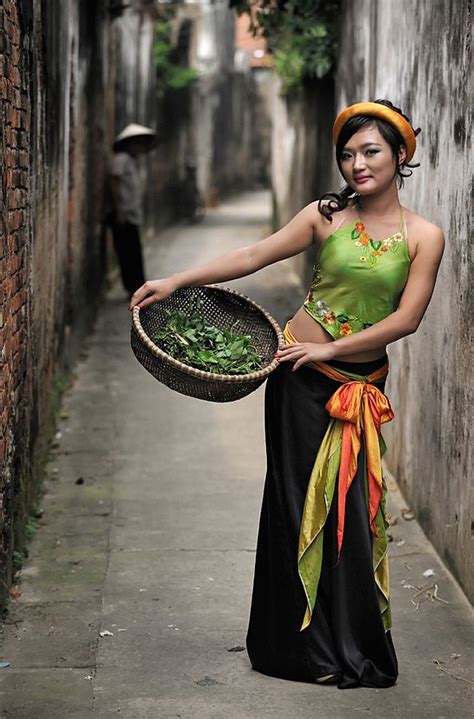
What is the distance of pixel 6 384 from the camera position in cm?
498

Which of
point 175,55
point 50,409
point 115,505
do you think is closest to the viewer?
point 115,505

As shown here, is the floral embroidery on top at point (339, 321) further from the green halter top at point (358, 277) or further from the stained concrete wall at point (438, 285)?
the stained concrete wall at point (438, 285)

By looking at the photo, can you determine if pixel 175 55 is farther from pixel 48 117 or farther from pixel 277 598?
pixel 277 598

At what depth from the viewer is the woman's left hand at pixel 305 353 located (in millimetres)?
4141

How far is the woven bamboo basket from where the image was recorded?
13.2 ft

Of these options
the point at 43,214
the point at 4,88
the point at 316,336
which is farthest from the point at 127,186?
the point at 316,336

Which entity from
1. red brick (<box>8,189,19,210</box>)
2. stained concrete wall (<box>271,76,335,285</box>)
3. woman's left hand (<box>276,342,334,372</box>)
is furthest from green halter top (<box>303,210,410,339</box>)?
stained concrete wall (<box>271,76,335,285</box>)

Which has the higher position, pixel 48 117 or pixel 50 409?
pixel 48 117

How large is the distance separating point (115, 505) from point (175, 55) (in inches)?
705

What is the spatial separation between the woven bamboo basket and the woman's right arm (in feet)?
0.28

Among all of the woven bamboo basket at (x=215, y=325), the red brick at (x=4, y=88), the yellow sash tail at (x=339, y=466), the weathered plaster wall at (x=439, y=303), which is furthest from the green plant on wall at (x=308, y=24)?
the yellow sash tail at (x=339, y=466)

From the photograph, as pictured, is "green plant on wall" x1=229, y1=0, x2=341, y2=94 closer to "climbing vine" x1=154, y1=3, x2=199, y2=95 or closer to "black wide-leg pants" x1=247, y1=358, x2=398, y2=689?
"black wide-leg pants" x1=247, y1=358, x2=398, y2=689

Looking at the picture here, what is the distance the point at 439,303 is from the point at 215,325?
5.24 ft

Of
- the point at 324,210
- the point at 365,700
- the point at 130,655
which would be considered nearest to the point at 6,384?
the point at 130,655
